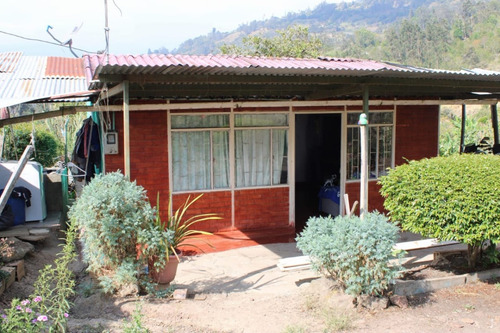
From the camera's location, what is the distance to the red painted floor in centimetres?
779

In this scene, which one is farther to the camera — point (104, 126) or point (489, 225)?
point (104, 126)

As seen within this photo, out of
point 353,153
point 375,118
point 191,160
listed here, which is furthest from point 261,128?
point 375,118

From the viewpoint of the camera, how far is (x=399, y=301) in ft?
16.7

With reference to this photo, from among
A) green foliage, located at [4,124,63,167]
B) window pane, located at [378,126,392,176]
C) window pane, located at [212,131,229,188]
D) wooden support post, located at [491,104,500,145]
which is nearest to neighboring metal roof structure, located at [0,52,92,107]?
window pane, located at [212,131,229,188]

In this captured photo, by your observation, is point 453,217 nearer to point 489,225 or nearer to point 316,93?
point 489,225

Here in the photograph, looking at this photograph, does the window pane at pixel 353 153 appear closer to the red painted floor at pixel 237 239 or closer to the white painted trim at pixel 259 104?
the white painted trim at pixel 259 104

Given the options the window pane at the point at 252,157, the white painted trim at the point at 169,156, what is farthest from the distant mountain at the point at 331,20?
the white painted trim at the point at 169,156

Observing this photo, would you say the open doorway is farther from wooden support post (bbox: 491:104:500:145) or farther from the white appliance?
the white appliance

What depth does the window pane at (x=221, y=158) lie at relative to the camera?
8.28m

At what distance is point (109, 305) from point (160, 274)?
648 mm

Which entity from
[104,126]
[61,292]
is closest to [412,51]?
[104,126]

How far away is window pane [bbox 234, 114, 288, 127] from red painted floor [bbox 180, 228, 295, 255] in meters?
1.93

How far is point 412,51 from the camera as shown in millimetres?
53750

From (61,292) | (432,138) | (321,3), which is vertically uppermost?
(321,3)
